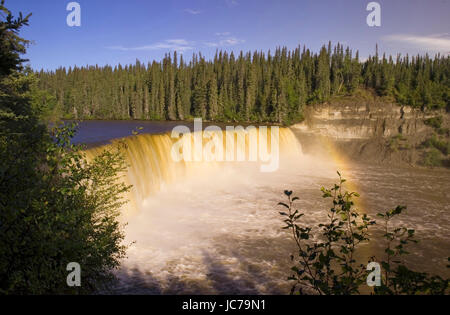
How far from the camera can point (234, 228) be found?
15.7 m

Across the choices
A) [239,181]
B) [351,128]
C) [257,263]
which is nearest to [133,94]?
[351,128]

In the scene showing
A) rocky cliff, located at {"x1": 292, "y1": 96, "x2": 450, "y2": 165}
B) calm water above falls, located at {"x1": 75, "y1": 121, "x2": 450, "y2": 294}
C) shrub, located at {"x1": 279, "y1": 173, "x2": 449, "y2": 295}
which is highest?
rocky cliff, located at {"x1": 292, "y1": 96, "x2": 450, "y2": 165}

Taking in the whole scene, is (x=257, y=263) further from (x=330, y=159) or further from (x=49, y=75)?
(x=49, y=75)

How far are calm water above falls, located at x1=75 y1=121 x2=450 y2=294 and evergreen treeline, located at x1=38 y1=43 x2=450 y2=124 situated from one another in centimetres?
3199

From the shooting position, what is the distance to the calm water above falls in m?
11.0

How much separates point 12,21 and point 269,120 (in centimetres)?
5938

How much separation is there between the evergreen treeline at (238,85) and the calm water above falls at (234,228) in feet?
105

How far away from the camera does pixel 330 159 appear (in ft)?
148

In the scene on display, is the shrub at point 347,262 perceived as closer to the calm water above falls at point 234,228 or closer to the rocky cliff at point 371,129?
the calm water above falls at point 234,228

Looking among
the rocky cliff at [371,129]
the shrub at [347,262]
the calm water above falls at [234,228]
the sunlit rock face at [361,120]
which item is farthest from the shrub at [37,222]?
the sunlit rock face at [361,120]

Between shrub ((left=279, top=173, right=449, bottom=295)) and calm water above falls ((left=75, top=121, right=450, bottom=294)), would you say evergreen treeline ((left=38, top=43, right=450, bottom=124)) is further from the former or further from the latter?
shrub ((left=279, top=173, right=449, bottom=295))

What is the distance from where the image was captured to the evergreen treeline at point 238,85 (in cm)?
6394

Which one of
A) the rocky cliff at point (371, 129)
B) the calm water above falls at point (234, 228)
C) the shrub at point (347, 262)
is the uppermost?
the rocky cliff at point (371, 129)

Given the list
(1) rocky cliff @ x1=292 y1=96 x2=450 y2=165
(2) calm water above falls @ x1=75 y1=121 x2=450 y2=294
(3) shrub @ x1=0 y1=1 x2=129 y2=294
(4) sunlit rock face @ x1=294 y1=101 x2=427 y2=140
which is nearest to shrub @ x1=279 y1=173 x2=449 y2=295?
(3) shrub @ x1=0 y1=1 x2=129 y2=294
